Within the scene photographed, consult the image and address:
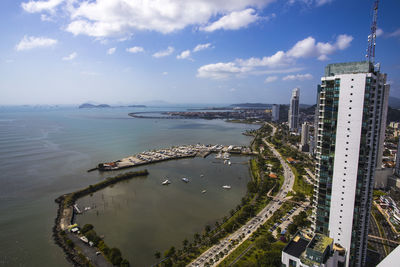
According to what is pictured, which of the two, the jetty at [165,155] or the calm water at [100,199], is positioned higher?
the jetty at [165,155]

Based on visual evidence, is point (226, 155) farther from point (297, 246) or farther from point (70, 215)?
point (297, 246)

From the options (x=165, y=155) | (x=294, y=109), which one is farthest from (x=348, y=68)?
(x=294, y=109)

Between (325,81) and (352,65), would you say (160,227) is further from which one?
(352,65)

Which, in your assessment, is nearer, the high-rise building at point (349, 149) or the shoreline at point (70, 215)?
the high-rise building at point (349, 149)

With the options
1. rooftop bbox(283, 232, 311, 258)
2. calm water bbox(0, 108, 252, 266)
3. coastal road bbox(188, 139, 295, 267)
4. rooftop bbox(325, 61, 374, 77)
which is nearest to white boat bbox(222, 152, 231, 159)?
calm water bbox(0, 108, 252, 266)

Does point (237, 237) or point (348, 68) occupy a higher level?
point (348, 68)

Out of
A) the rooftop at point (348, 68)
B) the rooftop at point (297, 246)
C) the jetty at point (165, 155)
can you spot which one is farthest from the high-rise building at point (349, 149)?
the jetty at point (165, 155)

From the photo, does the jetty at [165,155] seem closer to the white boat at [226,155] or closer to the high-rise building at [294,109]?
the white boat at [226,155]
